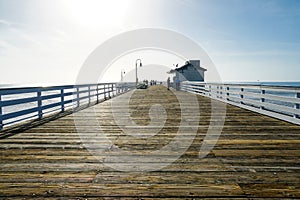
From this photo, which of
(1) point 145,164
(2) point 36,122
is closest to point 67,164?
(1) point 145,164

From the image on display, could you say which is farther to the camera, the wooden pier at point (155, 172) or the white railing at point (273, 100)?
the white railing at point (273, 100)

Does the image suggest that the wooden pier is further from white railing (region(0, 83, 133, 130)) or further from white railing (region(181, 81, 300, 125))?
white railing (region(181, 81, 300, 125))

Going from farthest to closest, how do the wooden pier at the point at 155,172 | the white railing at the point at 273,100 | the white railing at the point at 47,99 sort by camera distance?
the white railing at the point at 273,100, the white railing at the point at 47,99, the wooden pier at the point at 155,172

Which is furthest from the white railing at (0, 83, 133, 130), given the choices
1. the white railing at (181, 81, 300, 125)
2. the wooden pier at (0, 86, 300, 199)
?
the white railing at (181, 81, 300, 125)

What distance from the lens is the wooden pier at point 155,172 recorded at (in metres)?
2.96

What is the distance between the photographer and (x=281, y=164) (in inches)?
151

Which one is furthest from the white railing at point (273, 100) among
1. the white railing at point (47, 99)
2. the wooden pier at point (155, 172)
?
the white railing at point (47, 99)

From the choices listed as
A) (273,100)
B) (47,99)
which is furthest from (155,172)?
(47,99)

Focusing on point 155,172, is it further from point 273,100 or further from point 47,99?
point 47,99

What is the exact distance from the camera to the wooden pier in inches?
116

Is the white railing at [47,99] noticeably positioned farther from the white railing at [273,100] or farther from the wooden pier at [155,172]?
the white railing at [273,100]

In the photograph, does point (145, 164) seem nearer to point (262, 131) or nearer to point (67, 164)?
point (67, 164)

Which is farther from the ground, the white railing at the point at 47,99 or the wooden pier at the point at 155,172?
the white railing at the point at 47,99

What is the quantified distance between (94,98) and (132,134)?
9.55 meters
